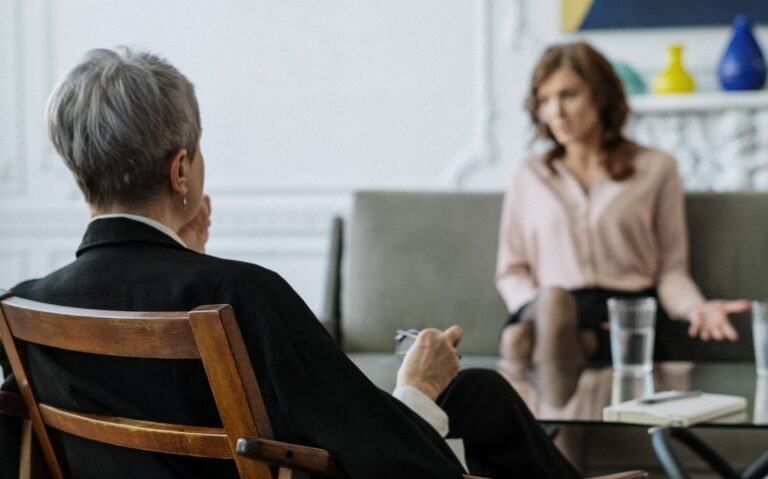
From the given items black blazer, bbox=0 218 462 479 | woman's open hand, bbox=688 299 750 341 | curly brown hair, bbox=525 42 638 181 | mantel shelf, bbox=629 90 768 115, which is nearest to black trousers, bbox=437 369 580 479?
black blazer, bbox=0 218 462 479

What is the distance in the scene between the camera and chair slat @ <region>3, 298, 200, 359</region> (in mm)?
1084

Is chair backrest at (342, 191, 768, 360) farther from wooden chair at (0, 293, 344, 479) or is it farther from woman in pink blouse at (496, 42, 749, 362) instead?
wooden chair at (0, 293, 344, 479)

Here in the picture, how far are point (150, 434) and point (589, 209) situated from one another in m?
2.04

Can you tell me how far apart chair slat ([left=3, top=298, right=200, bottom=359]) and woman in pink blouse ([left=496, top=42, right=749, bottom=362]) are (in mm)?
1793

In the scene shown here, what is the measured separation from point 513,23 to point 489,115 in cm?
35

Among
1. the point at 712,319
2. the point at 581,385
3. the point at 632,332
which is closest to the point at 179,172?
the point at 581,385

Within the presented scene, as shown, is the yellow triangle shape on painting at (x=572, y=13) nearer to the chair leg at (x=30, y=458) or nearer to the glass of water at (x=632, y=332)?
the glass of water at (x=632, y=332)

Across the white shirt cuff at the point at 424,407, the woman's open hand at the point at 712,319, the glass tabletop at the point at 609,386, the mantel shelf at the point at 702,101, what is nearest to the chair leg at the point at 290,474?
the white shirt cuff at the point at 424,407

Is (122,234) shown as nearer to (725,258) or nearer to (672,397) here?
(672,397)

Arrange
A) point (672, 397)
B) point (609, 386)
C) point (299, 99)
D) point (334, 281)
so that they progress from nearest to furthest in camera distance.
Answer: point (672, 397) → point (609, 386) → point (334, 281) → point (299, 99)

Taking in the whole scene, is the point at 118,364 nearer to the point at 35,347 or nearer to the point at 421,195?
the point at 35,347

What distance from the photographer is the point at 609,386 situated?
6.82 ft

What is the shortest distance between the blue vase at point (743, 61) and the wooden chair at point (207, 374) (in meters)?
2.73

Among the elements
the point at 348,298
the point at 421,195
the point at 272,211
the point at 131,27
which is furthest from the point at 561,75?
the point at 131,27
